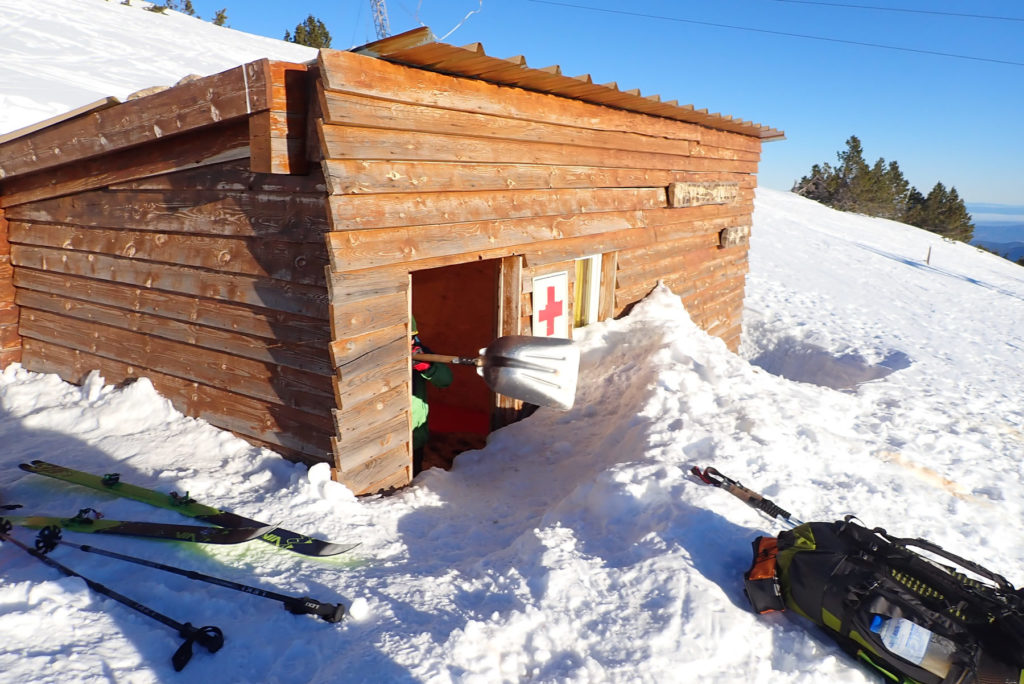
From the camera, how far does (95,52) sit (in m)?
22.1

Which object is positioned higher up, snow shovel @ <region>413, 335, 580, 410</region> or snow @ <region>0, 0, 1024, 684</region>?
snow shovel @ <region>413, 335, 580, 410</region>

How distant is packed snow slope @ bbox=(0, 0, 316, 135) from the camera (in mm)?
14617

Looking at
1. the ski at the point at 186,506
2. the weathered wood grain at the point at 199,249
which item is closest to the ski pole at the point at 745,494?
the ski at the point at 186,506

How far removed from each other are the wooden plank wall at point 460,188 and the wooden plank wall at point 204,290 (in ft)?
0.96

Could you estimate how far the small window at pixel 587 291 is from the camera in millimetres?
7352

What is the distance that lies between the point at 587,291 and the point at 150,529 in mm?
5173

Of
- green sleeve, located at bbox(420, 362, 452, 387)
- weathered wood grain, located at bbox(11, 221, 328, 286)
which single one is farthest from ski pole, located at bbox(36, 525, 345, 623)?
green sleeve, located at bbox(420, 362, 452, 387)

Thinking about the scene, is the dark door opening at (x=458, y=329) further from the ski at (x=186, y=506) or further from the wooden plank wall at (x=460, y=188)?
the ski at (x=186, y=506)

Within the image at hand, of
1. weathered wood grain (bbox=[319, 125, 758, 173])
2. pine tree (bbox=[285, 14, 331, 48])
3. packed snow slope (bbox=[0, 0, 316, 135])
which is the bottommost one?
weathered wood grain (bbox=[319, 125, 758, 173])

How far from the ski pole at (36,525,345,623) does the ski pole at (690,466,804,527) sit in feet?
8.39

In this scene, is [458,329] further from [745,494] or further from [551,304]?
[745,494]

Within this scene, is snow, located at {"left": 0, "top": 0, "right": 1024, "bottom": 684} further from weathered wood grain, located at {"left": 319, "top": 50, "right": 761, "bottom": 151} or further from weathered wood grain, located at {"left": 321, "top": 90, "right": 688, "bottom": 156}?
weathered wood grain, located at {"left": 319, "top": 50, "right": 761, "bottom": 151}

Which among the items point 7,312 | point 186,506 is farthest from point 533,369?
point 7,312

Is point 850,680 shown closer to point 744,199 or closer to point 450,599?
point 450,599
